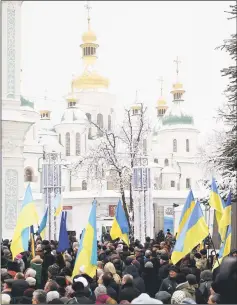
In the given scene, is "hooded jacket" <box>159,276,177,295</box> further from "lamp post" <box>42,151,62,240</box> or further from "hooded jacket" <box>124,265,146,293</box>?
"lamp post" <box>42,151,62,240</box>

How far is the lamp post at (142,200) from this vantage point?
1053 inches

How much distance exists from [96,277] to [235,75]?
901 centimetres

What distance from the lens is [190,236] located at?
10.4 m

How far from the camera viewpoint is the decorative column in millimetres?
28047

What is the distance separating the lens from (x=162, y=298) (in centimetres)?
836

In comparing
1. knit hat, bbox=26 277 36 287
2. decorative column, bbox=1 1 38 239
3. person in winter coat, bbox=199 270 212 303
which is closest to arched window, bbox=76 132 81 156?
decorative column, bbox=1 1 38 239

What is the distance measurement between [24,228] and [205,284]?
4.67 m

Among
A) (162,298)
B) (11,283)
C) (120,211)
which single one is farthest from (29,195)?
(162,298)

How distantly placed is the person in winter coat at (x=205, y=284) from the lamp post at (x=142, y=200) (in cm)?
1661

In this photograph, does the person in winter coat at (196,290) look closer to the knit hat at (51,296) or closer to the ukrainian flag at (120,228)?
the knit hat at (51,296)

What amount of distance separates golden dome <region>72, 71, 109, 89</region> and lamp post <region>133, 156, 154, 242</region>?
39.2 meters

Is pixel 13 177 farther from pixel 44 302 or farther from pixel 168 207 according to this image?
pixel 44 302

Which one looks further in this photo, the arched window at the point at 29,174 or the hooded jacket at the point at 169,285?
the arched window at the point at 29,174

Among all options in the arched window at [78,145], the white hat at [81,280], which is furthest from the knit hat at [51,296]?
the arched window at [78,145]
